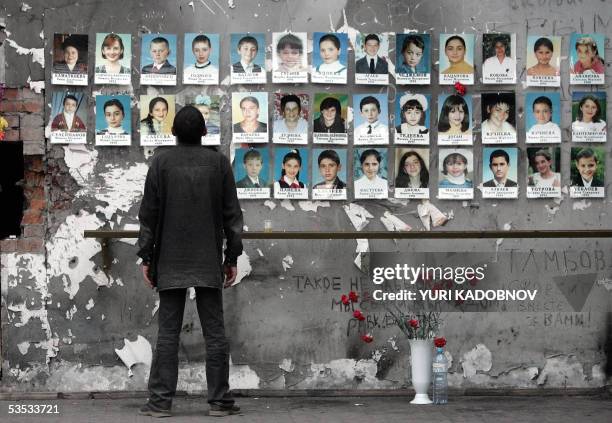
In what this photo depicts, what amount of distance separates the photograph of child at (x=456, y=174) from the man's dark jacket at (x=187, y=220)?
1.66 metres

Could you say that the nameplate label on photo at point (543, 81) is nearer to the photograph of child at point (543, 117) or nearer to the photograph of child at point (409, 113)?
the photograph of child at point (543, 117)

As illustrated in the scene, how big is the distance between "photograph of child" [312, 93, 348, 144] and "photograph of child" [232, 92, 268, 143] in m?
0.35

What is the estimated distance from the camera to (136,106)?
9289 millimetres

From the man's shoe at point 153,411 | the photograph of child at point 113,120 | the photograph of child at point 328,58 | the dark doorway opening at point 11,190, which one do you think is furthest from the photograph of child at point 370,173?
the dark doorway opening at point 11,190

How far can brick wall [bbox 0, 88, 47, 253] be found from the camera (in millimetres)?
9242

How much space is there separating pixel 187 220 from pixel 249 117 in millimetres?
1240

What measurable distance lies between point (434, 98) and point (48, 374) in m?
3.27

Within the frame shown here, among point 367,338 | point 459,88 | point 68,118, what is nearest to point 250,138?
point 68,118

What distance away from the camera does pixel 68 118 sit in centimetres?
927

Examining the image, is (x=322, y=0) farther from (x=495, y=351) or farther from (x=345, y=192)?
(x=495, y=351)

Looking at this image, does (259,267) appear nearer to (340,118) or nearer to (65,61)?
(340,118)

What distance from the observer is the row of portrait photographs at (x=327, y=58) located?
9273 mm

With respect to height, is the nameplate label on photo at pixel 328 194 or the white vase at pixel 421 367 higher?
the nameplate label on photo at pixel 328 194

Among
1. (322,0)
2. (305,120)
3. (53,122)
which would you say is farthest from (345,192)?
(53,122)
